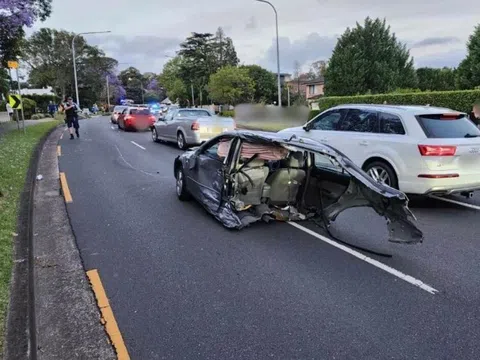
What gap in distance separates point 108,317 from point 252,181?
9.77 feet

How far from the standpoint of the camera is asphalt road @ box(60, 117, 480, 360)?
10.7 ft

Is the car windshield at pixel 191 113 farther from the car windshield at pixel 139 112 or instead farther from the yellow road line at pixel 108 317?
the yellow road line at pixel 108 317

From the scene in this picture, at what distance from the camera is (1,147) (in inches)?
539

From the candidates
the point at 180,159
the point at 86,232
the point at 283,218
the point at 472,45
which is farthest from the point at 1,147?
the point at 472,45

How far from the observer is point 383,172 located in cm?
734

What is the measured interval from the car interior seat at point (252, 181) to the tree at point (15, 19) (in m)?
14.9

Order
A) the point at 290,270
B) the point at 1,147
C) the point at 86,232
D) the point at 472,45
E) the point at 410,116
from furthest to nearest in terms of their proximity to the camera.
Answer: the point at 472,45 → the point at 1,147 → the point at 410,116 → the point at 86,232 → the point at 290,270

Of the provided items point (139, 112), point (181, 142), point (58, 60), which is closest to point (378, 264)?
point (181, 142)

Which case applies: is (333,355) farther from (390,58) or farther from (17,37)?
(390,58)

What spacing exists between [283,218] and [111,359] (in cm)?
359

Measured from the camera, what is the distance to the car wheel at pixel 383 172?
23.3ft

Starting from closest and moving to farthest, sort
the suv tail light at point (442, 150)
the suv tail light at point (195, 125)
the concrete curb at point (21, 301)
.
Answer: the concrete curb at point (21, 301) → the suv tail light at point (442, 150) → the suv tail light at point (195, 125)

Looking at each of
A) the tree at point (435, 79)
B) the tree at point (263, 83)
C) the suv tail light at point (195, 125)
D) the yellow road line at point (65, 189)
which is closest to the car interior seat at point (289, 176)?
the yellow road line at point (65, 189)

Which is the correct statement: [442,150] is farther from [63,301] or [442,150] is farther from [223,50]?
[223,50]
